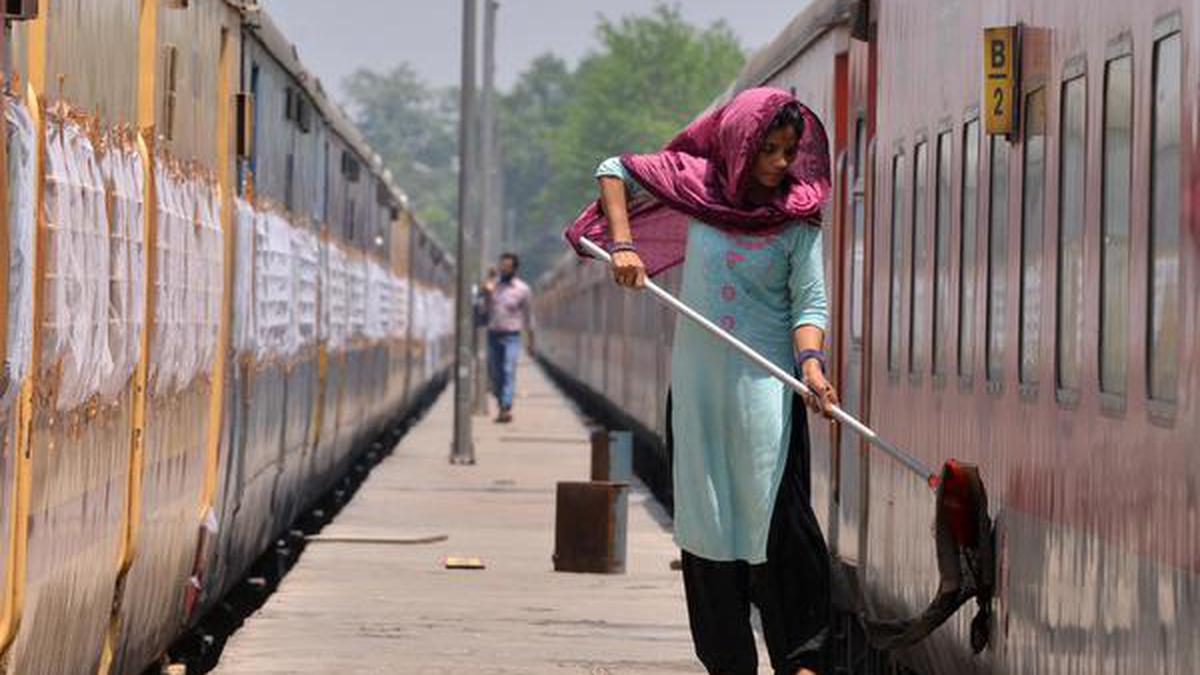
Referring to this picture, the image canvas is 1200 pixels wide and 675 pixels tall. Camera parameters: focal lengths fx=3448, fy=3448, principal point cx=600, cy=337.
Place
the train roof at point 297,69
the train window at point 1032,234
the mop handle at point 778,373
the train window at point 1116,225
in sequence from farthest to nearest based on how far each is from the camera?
the train roof at point 297,69 → the mop handle at point 778,373 → the train window at point 1032,234 → the train window at point 1116,225

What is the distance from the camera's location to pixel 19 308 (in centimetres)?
659

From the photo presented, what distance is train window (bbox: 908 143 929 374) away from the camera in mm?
10172

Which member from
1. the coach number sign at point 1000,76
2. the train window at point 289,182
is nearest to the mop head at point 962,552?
the coach number sign at point 1000,76

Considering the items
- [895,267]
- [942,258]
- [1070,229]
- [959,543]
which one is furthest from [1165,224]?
[895,267]

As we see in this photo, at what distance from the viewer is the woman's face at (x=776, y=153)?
909 centimetres

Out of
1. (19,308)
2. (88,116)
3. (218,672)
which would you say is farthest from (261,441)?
(19,308)

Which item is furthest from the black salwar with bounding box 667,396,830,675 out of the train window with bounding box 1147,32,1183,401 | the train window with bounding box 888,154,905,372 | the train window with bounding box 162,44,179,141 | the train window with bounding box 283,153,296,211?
the train window with bounding box 283,153,296,211

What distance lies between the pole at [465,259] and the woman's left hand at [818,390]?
1905 centimetres

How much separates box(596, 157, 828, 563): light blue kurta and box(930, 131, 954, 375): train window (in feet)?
1.76

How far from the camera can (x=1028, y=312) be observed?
319 inches

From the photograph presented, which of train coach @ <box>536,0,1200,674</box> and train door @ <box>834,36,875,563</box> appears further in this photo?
train door @ <box>834,36,875,563</box>

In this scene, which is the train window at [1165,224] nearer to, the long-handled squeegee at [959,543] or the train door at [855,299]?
the long-handled squeegee at [959,543]

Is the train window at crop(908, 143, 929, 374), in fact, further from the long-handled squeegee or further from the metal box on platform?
the metal box on platform

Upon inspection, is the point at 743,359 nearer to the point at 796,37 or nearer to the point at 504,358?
the point at 796,37
